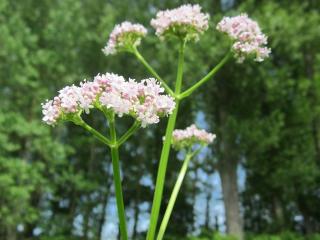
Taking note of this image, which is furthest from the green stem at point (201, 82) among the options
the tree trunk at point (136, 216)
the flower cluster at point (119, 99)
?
the tree trunk at point (136, 216)

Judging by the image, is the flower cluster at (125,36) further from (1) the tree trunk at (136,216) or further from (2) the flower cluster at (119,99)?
(1) the tree trunk at (136,216)

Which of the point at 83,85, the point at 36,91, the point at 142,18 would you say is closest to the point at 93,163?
the point at 36,91

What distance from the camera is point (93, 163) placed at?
24672 millimetres

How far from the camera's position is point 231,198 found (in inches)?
685

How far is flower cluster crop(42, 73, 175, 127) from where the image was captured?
192 cm

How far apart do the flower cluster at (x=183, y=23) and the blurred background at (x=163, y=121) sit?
1134 cm


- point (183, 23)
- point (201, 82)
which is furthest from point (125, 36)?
point (201, 82)

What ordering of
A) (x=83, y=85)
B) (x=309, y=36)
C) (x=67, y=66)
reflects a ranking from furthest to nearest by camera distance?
(x=67, y=66), (x=309, y=36), (x=83, y=85)

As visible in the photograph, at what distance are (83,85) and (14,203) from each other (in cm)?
1609

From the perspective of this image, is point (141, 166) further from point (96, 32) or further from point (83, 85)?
point (83, 85)

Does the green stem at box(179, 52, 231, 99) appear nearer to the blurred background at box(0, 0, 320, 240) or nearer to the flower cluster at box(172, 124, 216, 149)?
the flower cluster at box(172, 124, 216, 149)

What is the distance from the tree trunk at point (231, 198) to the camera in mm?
16578

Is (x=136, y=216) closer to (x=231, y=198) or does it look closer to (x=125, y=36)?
(x=231, y=198)

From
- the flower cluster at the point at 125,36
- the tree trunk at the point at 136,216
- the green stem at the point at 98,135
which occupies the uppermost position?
the tree trunk at the point at 136,216
